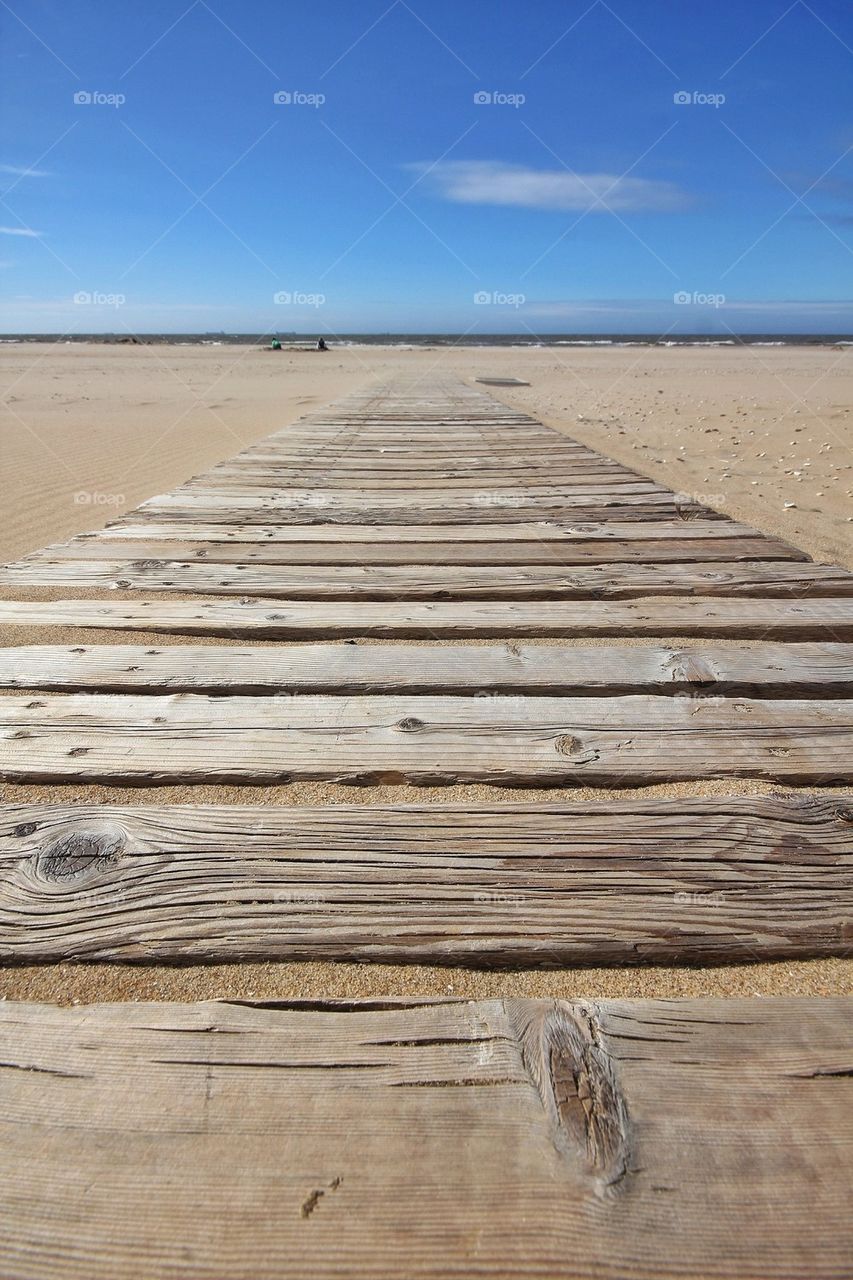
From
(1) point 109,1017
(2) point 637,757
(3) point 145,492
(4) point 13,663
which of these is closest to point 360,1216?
(1) point 109,1017

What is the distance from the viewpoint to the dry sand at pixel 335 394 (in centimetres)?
114

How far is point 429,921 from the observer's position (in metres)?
1.21

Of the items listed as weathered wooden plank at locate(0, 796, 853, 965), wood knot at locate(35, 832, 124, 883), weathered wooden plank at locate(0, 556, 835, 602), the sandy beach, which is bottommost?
weathered wooden plank at locate(0, 796, 853, 965)

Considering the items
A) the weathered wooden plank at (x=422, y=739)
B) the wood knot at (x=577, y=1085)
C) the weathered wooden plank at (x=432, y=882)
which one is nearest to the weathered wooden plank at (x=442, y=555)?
the weathered wooden plank at (x=422, y=739)

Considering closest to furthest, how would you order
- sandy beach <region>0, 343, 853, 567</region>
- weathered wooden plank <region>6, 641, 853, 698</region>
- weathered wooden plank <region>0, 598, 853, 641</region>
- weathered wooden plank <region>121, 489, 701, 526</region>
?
1. weathered wooden plank <region>6, 641, 853, 698</region>
2. weathered wooden plank <region>0, 598, 853, 641</region>
3. weathered wooden plank <region>121, 489, 701, 526</region>
4. sandy beach <region>0, 343, 853, 567</region>

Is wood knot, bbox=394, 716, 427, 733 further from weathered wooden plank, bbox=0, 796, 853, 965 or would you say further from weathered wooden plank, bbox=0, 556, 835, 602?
weathered wooden plank, bbox=0, 556, 835, 602

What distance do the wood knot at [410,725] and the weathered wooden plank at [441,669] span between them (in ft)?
0.58

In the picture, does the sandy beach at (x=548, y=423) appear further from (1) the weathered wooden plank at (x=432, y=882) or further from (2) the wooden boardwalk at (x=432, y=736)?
(1) the weathered wooden plank at (x=432, y=882)

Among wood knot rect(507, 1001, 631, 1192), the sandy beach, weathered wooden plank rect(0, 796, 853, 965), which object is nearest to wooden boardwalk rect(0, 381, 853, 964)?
weathered wooden plank rect(0, 796, 853, 965)

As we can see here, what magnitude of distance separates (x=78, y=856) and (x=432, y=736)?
785mm

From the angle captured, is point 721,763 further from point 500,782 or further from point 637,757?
point 500,782

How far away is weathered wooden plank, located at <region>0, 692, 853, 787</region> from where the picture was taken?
160 cm

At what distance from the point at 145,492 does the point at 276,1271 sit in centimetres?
659

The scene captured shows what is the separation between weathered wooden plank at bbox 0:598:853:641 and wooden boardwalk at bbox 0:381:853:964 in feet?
0.04
